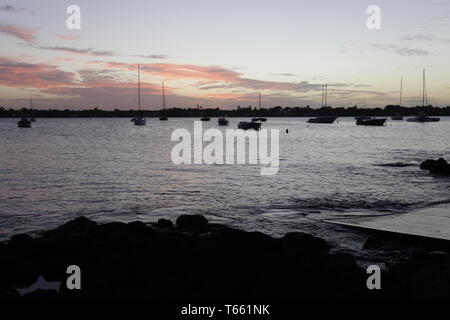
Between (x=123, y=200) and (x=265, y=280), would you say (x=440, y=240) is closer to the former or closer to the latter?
(x=265, y=280)

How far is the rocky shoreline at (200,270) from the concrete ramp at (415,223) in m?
2.64

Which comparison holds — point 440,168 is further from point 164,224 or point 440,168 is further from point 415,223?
point 164,224

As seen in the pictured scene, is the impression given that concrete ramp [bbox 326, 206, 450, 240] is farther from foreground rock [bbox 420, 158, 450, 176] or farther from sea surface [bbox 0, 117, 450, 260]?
foreground rock [bbox 420, 158, 450, 176]

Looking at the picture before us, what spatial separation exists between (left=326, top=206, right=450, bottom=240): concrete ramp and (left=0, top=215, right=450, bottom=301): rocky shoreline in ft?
8.67

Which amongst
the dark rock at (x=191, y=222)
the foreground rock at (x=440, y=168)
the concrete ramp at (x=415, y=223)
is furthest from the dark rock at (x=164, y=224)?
the foreground rock at (x=440, y=168)

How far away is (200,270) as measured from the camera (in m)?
8.82

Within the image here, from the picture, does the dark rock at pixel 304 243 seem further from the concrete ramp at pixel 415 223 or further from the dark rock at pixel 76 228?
the dark rock at pixel 76 228

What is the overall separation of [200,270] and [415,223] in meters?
9.03

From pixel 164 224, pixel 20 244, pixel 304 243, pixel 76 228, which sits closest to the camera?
pixel 20 244

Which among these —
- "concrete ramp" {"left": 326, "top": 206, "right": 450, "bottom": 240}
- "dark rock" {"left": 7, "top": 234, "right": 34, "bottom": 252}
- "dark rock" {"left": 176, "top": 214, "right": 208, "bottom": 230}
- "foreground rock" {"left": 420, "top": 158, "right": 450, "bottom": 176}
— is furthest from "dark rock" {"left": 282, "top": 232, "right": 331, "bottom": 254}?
"foreground rock" {"left": 420, "top": 158, "right": 450, "bottom": 176}

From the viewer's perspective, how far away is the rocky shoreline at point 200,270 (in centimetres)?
792

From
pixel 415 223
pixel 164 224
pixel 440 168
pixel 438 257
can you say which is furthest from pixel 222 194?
pixel 440 168

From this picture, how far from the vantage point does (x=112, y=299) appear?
795cm

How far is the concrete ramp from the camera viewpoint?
12930mm
